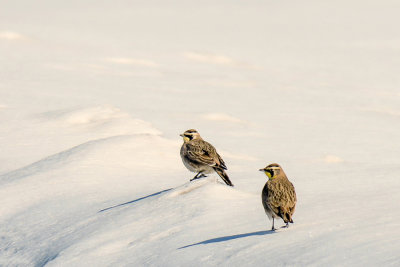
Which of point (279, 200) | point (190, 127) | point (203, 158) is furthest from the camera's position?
point (190, 127)

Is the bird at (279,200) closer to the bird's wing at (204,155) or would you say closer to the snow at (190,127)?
the snow at (190,127)

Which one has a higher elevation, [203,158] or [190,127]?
[190,127]

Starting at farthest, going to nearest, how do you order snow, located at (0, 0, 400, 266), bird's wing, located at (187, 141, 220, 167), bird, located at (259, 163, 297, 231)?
bird's wing, located at (187, 141, 220, 167), snow, located at (0, 0, 400, 266), bird, located at (259, 163, 297, 231)

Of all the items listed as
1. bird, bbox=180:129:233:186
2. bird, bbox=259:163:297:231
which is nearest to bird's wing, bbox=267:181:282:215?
bird, bbox=259:163:297:231

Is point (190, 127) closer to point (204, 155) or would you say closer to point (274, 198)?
point (204, 155)

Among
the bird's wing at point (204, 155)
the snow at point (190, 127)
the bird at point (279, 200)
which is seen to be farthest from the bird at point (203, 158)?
the bird at point (279, 200)

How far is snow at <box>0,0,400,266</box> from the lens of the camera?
24.8 feet

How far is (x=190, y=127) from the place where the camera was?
56.0ft

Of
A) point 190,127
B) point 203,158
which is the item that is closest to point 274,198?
point 203,158

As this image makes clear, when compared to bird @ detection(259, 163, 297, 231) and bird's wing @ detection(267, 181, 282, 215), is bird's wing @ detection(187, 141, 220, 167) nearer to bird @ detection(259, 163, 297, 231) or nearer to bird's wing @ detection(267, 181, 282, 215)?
bird @ detection(259, 163, 297, 231)

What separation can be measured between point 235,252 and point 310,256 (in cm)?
82

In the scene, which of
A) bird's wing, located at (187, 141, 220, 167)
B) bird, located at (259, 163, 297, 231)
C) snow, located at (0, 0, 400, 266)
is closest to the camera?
bird, located at (259, 163, 297, 231)

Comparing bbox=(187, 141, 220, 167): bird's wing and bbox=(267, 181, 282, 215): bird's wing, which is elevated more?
bbox=(187, 141, 220, 167): bird's wing

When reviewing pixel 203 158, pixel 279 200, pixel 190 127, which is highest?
pixel 190 127
